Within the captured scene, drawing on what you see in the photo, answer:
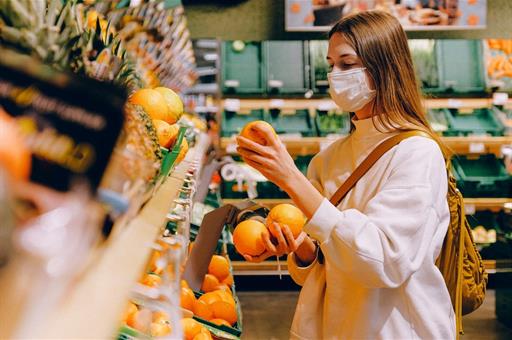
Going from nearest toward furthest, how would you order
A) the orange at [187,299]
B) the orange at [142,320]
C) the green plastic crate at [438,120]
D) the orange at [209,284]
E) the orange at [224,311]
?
the orange at [142,320], the orange at [187,299], the orange at [224,311], the orange at [209,284], the green plastic crate at [438,120]

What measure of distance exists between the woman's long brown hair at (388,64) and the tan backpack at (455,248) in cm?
8

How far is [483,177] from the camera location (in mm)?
5461

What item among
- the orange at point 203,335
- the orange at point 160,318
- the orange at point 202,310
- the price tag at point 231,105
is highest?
the orange at point 160,318

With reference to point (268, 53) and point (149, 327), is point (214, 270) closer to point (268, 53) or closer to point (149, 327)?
point (149, 327)

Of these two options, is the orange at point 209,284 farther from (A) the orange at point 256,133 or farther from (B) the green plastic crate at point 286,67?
(B) the green plastic crate at point 286,67

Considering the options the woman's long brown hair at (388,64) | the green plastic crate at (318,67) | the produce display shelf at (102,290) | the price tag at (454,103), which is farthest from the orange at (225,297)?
the price tag at (454,103)

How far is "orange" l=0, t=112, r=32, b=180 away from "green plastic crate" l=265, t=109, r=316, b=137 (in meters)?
4.98

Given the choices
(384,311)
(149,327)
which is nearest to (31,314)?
(149,327)

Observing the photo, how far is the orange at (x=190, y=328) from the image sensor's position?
1.74m

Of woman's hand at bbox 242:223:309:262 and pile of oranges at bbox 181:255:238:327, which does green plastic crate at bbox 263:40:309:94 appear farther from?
woman's hand at bbox 242:223:309:262

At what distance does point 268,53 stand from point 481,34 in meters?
2.52

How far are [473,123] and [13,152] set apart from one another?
5.60 meters

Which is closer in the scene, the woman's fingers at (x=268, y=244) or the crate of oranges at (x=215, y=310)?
the woman's fingers at (x=268, y=244)

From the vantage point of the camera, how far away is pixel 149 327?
134 cm
